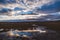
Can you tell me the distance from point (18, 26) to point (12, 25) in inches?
2.9

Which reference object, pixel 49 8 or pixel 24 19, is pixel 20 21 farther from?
pixel 49 8

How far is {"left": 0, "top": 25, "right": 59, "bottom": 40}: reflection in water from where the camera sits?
5.43 ft

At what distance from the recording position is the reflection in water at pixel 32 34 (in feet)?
5.43

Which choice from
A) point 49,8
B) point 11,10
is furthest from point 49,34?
point 11,10

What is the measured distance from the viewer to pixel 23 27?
1.68m

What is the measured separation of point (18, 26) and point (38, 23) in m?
0.25

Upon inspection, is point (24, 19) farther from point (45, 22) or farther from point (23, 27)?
point (45, 22)

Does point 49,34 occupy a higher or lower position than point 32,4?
lower

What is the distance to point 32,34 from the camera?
167 cm

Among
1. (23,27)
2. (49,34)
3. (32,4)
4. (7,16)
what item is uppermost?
(32,4)

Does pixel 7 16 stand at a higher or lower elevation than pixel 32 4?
lower

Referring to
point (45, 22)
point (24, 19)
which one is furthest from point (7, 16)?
point (45, 22)

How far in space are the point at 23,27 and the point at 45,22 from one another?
0.91ft

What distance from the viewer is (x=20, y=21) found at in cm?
168
